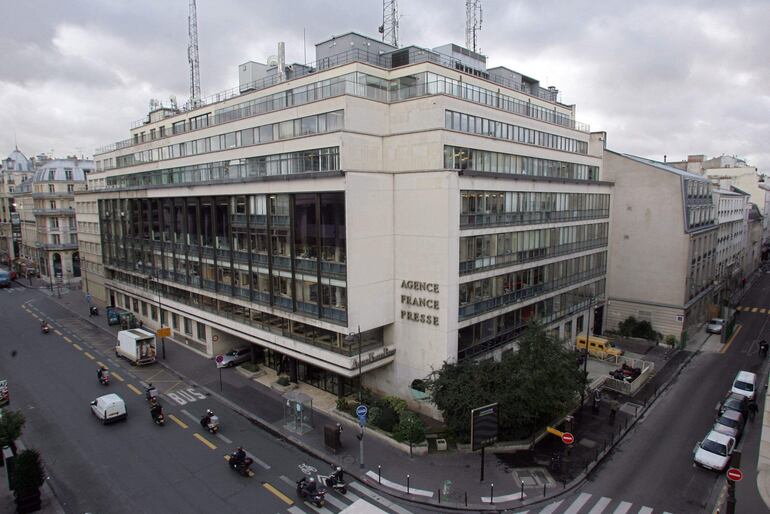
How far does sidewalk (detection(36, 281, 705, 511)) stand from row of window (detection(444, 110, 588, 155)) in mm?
21659

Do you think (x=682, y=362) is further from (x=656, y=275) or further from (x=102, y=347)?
(x=102, y=347)

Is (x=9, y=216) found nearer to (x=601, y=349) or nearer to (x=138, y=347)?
(x=138, y=347)

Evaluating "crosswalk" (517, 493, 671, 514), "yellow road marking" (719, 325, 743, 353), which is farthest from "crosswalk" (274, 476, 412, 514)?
"yellow road marking" (719, 325, 743, 353)

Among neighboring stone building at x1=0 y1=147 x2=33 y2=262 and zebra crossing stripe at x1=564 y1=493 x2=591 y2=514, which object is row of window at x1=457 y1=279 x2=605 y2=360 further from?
neighboring stone building at x1=0 y1=147 x2=33 y2=262

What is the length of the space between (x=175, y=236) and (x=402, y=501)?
36.8 metres

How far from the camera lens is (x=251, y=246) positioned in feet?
129

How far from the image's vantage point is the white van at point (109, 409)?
31950mm

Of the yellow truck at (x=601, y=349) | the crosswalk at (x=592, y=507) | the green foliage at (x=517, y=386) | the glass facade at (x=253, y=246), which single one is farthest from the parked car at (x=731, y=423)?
the glass facade at (x=253, y=246)

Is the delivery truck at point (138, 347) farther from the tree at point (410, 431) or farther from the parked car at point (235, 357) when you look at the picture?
the tree at point (410, 431)

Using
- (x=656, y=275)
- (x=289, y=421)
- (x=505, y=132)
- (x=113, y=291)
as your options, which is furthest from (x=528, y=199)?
(x=113, y=291)

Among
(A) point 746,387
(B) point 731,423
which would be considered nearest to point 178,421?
(B) point 731,423

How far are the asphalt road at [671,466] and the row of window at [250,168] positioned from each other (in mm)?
24651

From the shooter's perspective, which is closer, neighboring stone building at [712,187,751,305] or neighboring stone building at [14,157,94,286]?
neighboring stone building at [712,187,751,305]

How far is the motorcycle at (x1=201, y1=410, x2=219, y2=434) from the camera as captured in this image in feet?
101
